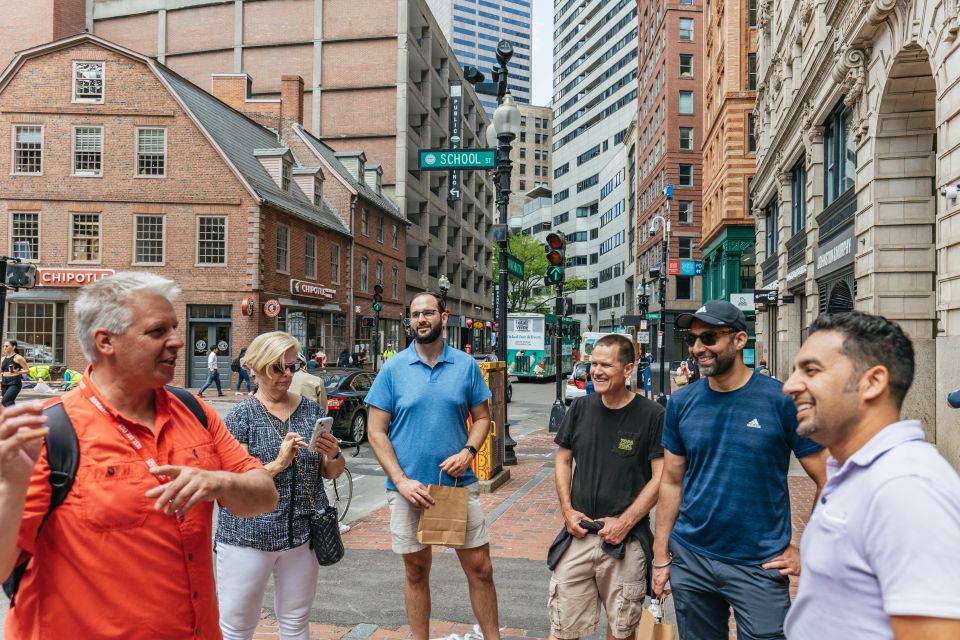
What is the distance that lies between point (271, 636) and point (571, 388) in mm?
20600

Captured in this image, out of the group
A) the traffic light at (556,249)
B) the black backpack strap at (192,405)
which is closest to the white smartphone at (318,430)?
the black backpack strap at (192,405)

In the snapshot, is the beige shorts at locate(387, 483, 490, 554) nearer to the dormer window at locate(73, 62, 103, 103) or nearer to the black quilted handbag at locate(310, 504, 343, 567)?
the black quilted handbag at locate(310, 504, 343, 567)

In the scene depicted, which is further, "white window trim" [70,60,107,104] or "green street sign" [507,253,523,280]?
"white window trim" [70,60,107,104]

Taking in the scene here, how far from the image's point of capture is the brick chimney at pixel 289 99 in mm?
40281

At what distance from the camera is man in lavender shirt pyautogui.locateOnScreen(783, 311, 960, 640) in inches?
Answer: 60.2

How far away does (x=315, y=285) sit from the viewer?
35.2 m

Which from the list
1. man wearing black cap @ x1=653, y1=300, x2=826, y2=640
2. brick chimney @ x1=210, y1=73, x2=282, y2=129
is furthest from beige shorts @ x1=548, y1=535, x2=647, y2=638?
brick chimney @ x1=210, y1=73, x2=282, y2=129

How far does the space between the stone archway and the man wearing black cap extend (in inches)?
480

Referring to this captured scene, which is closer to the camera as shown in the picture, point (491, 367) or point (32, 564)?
point (32, 564)

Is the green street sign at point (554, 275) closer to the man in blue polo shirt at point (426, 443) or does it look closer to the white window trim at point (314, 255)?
the man in blue polo shirt at point (426, 443)

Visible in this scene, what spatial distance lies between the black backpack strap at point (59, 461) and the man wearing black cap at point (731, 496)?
254 cm

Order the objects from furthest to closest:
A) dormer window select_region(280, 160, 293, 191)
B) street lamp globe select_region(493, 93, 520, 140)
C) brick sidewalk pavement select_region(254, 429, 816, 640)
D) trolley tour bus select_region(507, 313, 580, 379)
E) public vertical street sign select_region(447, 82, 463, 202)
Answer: public vertical street sign select_region(447, 82, 463, 202)
dormer window select_region(280, 160, 293, 191)
trolley tour bus select_region(507, 313, 580, 379)
street lamp globe select_region(493, 93, 520, 140)
brick sidewalk pavement select_region(254, 429, 816, 640)

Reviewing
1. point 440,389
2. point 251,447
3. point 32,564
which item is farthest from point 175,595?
point 440,389

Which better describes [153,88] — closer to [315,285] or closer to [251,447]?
[315,285]
